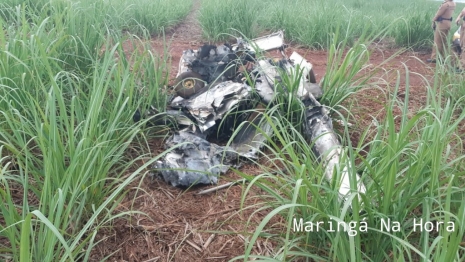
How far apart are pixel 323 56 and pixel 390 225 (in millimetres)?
3379

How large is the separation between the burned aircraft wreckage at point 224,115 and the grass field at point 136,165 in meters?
0.09

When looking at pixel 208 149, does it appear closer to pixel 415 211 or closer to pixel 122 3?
pixel 415 211

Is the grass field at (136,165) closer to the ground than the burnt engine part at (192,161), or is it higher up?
higher up

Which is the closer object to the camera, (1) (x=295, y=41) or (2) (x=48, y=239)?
(2) (x=48, y=239)

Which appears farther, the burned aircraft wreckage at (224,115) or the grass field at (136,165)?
the burned aircraft wreckage at (224,115)

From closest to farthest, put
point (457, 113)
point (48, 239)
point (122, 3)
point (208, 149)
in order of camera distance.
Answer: point (48, 239), point (208, 149), point (457, 113), point (122, 3)

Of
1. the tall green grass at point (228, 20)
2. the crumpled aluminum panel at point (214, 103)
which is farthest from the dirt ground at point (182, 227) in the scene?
the tall green grass at point (228, 20)

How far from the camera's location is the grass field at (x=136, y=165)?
49.3 inches

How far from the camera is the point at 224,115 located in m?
2.20

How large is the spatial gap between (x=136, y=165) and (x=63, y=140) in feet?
1.07

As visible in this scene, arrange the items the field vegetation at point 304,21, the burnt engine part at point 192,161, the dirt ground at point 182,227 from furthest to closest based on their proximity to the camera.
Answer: the field vegetation at point 304,21 < the burnt engine part at point 192,161 < the dirt ground at point 182,227

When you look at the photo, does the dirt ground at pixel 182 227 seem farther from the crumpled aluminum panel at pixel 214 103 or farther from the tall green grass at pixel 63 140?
the crumpled aluminum panel at pixel 214 103

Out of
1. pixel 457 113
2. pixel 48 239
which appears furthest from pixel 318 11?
pixel 48 239

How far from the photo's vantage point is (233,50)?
267cm
